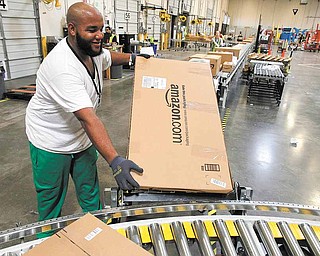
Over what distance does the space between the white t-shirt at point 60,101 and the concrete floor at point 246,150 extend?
976 millimetres

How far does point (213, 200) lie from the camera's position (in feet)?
4.04

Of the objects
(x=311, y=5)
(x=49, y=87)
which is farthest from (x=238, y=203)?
(x=311, y=5)

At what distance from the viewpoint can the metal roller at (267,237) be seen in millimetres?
938

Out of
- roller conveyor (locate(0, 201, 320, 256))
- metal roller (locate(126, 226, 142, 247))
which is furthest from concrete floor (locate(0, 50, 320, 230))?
metal roller (locate(126, 226, 142, 247))

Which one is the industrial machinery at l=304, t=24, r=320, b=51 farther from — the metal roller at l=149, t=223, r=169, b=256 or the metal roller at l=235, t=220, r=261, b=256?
the metal roller at l=149, t=223, r=169, b=256

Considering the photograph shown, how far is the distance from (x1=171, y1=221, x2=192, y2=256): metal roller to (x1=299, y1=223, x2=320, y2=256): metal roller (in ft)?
1.50

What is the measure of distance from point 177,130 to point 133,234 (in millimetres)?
677

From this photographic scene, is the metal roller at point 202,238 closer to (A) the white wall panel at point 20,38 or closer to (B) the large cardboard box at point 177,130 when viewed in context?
(B) the large cardboard box at point 177,130

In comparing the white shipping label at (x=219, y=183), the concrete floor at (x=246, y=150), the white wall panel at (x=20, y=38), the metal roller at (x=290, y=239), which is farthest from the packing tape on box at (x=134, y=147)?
the white wall panel at (x=20, y=38)

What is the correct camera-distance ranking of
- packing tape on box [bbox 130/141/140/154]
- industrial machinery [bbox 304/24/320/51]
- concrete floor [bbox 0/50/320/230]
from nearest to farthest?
packing tape on box [bbox 130/141/140/154]
concrete floor [bbox 0/50/320/230]
industrial machinery [bbox 304/24/320/51]

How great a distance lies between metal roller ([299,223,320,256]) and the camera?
3.12ft

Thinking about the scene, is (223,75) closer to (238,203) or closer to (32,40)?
(238,203)

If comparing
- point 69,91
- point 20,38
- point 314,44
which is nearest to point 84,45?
point 69,91

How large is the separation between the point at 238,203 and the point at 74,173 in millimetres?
988
